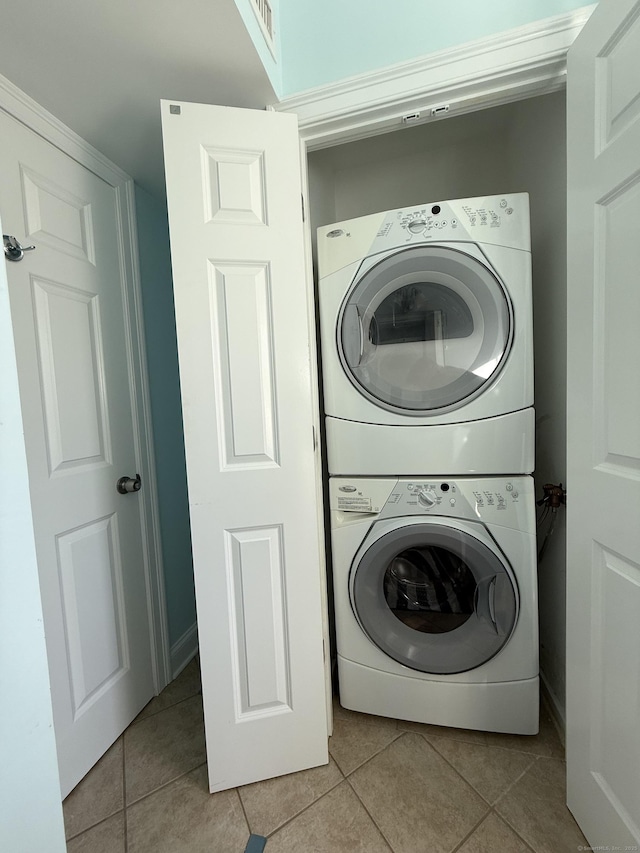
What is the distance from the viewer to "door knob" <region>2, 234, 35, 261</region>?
0.96 meters

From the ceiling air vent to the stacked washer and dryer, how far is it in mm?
498

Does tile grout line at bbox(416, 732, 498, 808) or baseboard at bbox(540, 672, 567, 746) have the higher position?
baseboard at bbox(540, 672, 567, 746)

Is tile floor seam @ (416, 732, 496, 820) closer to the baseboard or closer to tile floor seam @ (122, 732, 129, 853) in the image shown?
the baseboard

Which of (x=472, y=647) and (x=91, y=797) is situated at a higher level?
(x=472, y=647)

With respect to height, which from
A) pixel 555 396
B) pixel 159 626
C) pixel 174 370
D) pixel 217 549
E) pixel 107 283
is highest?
pixel 107 283

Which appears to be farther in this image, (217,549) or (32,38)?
(217,549)

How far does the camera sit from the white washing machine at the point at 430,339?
1.10m

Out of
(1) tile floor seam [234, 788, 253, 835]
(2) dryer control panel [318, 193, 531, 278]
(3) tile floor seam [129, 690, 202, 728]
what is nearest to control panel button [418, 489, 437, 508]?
(2) dryer control panel [318, 193, 531, 278]

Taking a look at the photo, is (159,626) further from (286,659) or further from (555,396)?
(555,396)

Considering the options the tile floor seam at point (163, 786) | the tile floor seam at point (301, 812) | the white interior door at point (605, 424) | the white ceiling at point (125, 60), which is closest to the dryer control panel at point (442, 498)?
the white interior door at point (605, 424)

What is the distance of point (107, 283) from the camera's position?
51.8 inches

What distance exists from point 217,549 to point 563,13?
1.72 metres

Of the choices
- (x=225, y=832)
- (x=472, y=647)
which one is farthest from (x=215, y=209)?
(x=225, y=832)

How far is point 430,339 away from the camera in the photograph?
1165 millimetres
